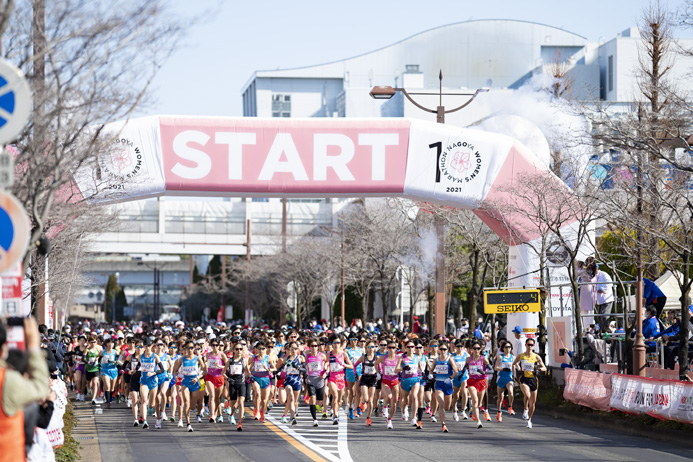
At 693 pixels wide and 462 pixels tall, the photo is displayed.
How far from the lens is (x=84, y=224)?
24891 mm

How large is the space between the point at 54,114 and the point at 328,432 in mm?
10367

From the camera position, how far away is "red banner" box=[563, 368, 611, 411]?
65.8 ft

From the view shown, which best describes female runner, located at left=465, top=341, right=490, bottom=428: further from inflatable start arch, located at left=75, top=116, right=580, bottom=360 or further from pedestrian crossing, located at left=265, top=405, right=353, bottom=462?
inflatable start arch, located at left=75, top=116, right=580, bottom=360

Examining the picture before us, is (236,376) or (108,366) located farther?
(108,366)

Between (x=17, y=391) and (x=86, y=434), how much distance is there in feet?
39.5

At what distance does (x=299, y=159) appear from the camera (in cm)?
2022

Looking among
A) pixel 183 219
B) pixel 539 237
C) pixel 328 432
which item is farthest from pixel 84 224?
pixel 183 219

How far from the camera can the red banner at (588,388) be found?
65.8 ft

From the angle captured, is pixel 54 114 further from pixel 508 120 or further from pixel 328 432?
pixel 508 120

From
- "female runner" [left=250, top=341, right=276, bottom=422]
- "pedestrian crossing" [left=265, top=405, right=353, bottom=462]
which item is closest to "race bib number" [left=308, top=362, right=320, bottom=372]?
"female runner" [left=250, top=341, right=276, bottom=422]

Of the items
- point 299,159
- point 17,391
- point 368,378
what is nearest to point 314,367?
point 368,378

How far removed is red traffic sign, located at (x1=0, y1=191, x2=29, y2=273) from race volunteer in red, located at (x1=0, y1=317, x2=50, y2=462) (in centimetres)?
83

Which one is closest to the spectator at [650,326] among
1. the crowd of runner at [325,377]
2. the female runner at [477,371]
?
the crowd of runner at [325,377]

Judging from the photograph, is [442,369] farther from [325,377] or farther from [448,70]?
[448,70]
